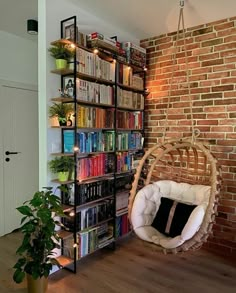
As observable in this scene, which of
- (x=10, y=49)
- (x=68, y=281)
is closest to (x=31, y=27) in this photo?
(x=10, y=49)

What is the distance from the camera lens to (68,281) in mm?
2266

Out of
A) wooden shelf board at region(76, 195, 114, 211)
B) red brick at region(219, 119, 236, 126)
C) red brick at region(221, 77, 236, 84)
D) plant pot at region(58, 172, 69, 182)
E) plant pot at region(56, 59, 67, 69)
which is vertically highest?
plant pot at region(56, 59, 67, 69)

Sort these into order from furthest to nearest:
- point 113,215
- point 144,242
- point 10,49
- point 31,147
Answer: point 31,147 < point 10,49 < point 113,215 < point 144,242

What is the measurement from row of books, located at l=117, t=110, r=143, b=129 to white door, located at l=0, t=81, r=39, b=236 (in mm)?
1378

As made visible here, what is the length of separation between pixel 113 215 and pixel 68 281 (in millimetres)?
847

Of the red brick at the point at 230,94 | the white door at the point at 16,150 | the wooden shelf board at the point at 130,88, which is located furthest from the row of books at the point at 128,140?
the white door at the point at 16,150

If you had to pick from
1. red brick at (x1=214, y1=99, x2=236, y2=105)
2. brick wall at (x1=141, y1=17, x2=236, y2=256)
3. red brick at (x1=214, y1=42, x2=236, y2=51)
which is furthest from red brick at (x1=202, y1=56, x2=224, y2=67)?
red brick at (x1=214, y1=99, x2=236, y2=105)

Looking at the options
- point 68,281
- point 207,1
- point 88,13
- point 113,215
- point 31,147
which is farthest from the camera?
point 31,147

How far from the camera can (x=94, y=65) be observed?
260cm

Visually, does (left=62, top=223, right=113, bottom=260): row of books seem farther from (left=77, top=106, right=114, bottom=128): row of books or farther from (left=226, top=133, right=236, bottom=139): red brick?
(left=226, top=133, right=236, bottom=139): red brick

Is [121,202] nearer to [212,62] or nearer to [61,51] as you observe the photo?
[61,51]

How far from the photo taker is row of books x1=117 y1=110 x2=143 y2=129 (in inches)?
118

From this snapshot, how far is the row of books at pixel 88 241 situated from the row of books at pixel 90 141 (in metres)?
0.81

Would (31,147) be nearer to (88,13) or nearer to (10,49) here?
(10,49)
